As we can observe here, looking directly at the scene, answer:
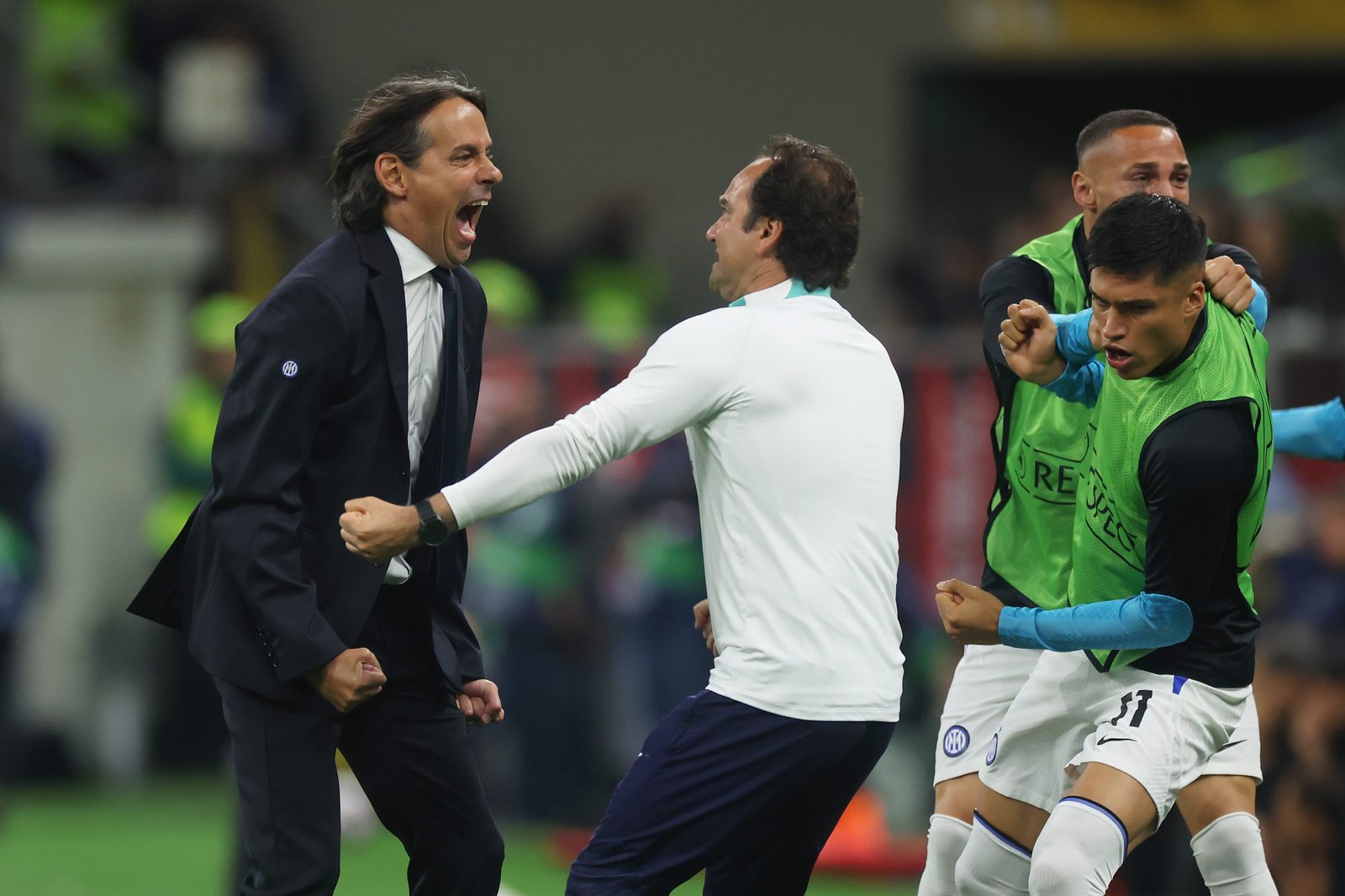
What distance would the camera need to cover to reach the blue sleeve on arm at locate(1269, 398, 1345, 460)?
5332mm

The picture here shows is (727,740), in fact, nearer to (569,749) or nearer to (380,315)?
(380,315)

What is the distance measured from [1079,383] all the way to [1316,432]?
0.77 meters

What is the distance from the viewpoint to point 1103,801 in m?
4.65

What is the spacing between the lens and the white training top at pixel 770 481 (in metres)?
4.38

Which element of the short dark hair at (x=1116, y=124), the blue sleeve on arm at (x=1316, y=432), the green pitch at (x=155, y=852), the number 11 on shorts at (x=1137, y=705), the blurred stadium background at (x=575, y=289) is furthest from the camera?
the blurred stadium background at (x=575, y=289)

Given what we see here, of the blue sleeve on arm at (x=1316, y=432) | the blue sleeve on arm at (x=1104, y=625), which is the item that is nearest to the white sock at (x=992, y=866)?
the blue sleeve on arm at (x=1104, y=625)

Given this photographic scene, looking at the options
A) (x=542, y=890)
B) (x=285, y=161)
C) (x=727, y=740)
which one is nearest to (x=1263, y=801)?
(x=542, y=890)

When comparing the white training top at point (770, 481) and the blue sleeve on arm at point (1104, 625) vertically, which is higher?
the white training top at point (770, 481)

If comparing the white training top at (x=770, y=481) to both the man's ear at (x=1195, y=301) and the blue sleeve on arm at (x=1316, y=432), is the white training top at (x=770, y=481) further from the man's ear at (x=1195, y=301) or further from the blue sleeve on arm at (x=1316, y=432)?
the blue sleeve on arm at (x=1316, y=432)

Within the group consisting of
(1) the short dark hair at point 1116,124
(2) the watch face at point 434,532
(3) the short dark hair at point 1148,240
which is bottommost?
(2) the watch face at point 434,532

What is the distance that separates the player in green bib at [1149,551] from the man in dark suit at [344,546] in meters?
1.25

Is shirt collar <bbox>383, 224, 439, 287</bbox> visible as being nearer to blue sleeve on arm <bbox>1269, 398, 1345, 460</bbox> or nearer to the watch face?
the watch face

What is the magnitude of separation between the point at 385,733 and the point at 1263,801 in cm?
443

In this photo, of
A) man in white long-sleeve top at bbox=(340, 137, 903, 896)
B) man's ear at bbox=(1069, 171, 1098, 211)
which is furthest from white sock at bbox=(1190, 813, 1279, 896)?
man's ear at bbox=(1069, 171, 1098, 211)
